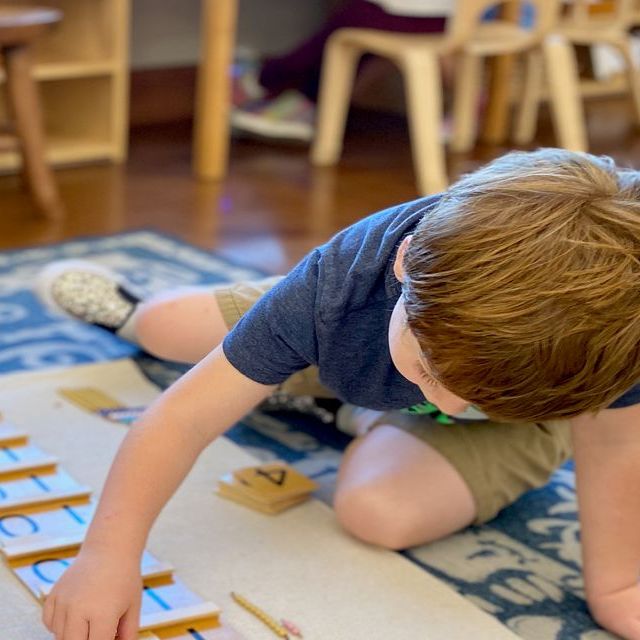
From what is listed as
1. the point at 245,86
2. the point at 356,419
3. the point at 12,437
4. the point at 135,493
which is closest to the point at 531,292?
A: the point at 135,493

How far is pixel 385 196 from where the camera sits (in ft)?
7.88

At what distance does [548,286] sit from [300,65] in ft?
7.50

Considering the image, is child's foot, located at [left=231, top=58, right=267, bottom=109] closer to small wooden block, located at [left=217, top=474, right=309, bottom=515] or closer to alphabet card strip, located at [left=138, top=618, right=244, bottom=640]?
small wooden block, located at [left=217, top=474, right=309, bottom=515]

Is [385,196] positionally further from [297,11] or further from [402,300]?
[402,300]

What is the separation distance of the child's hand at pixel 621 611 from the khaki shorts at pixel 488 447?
17cm

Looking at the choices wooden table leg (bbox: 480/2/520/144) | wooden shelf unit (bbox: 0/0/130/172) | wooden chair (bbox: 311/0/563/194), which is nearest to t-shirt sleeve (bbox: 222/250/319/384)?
wooden chair (bbox: 311/0/563/194)

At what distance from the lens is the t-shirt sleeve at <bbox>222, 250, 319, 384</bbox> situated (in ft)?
2.94

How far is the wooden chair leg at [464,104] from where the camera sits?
2.94 metres

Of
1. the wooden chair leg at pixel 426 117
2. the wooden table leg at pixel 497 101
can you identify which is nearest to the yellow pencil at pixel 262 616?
the wooden chair leg at pixel 426 117

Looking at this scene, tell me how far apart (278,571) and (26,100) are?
1285 mm

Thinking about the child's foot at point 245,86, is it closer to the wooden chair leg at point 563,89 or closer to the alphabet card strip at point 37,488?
the wooden chair leg at point 563,89

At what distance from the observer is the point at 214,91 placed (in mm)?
2480

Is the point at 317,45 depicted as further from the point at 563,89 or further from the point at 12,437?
the point at 12,437

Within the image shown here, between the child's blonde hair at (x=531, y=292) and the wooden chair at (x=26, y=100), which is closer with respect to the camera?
the child's blonde hair at (x=531, y=292)
